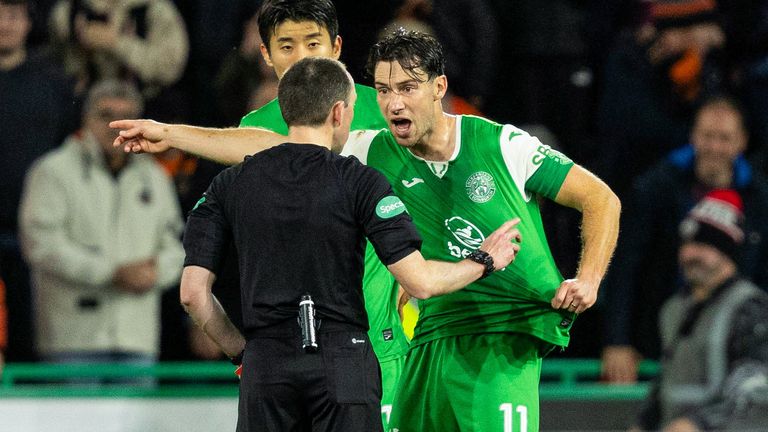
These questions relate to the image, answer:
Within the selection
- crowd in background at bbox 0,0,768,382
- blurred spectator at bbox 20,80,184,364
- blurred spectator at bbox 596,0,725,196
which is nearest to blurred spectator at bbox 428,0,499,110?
crowd in background at bbox 0,0,768,382

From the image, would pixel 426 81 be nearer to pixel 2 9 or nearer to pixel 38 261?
pixel 38 261

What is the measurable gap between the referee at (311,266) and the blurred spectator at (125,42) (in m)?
3.83

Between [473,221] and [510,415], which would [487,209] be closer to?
[473,221]

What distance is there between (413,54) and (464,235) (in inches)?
26.1

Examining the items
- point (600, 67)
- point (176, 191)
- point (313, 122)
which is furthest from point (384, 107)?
point (600, 67)

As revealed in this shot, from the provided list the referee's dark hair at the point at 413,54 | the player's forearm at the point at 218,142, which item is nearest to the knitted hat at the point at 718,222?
the referee's dark hair at the point at 413,54

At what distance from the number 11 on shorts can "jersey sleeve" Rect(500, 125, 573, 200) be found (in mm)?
738

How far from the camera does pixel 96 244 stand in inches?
283

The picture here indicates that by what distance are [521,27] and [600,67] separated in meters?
0.78

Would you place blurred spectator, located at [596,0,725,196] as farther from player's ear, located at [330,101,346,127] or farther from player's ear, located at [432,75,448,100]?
player's ear, located at [330,101,346,127]

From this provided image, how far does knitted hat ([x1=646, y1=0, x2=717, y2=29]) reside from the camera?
339 inches

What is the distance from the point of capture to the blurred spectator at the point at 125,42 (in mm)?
7871

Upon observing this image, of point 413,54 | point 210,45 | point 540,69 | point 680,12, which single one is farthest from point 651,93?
point 413,54

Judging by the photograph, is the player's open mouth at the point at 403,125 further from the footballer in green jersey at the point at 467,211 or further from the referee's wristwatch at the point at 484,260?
the referee's wristwatch at the point at 484,260
